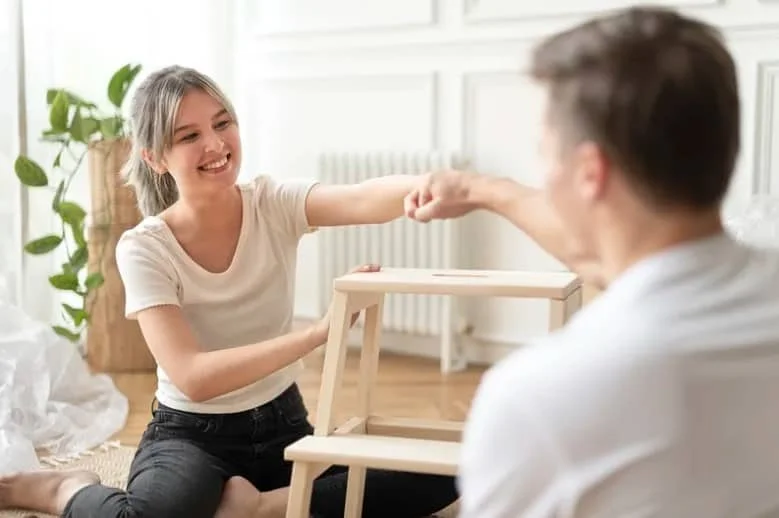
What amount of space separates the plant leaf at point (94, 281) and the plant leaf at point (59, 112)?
39 centimetres

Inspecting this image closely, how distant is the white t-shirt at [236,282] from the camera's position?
1.57m

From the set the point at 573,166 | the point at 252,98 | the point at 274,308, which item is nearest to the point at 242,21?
the point at 252,98

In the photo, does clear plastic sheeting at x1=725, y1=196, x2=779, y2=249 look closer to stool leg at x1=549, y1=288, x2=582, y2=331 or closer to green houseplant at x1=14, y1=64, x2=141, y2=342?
stool leg at x1=549, y1=288, x2=582, y2=331

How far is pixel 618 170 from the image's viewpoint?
71cm

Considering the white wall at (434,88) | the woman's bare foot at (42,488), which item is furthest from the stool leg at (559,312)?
the white wall at (434,88)

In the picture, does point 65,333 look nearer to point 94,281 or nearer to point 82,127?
point 94,281

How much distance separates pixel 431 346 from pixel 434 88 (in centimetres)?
77

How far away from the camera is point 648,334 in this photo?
67 cm

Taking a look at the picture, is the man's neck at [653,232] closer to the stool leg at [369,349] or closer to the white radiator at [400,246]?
the stool leg at [369,349]

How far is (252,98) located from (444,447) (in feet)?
7.16

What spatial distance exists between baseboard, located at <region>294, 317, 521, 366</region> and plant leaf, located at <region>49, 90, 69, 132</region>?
1.00 m

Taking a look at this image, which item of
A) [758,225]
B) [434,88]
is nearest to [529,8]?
[434,88]

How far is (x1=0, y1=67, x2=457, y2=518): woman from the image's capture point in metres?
1.53

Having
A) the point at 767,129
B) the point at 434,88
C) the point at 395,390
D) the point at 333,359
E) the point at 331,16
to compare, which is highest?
the point at 331,16
